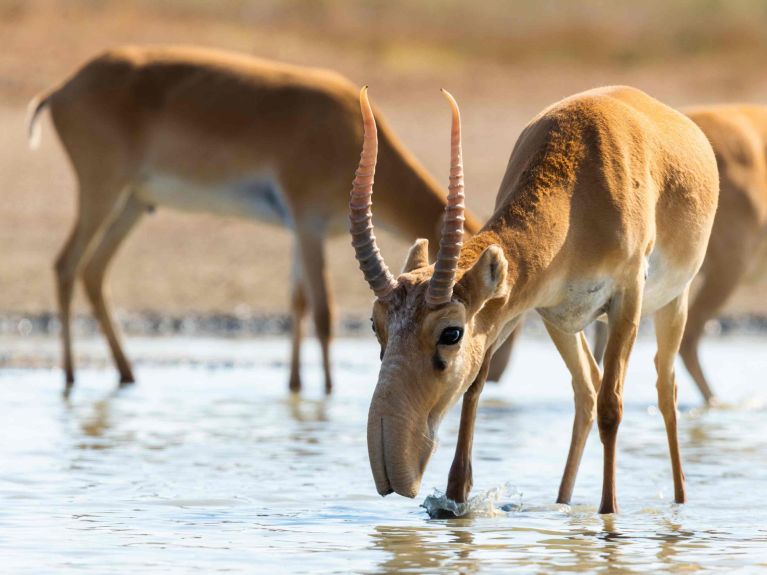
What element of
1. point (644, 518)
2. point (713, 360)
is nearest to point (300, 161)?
point (713, 360)

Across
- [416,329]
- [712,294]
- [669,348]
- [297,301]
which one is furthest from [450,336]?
[297,301]

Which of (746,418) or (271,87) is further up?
(271,87)

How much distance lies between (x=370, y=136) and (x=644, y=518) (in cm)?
203

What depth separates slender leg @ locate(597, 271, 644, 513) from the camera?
6.63 metres

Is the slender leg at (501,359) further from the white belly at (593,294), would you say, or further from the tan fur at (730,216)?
the white belly at (593,294)

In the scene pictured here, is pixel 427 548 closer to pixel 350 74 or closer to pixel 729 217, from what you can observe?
pixel 729 217

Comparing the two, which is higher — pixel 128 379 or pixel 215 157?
pixel 215 157

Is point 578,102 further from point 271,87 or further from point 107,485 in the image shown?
point 271,87

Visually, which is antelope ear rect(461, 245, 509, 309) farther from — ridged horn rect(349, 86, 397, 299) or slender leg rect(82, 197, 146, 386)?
slender leg rect(82, 197, 146, 386)

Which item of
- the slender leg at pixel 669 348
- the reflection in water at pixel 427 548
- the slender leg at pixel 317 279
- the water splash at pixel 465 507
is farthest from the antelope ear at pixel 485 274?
the slender leg at pixel 317 279

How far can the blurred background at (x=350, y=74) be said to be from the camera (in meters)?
17.8

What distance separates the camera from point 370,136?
5672 mm

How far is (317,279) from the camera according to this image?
11859mm

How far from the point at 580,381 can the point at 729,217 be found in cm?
438
